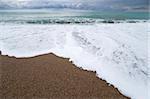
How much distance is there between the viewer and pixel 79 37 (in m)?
3.08

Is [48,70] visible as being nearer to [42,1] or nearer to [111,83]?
[111,83]

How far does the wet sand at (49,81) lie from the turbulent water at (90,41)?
0.14 metres

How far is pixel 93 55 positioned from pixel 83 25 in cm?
105

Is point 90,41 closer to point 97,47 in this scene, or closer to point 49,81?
point 97,47

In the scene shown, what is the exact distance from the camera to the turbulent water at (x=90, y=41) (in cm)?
225

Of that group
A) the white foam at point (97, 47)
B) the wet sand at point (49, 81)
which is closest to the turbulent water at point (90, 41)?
the white foam at point (97, 47)

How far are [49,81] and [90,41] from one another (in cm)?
109

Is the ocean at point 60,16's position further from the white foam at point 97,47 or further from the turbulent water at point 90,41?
the white foam at point 97,47

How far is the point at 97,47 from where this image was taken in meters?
2.81

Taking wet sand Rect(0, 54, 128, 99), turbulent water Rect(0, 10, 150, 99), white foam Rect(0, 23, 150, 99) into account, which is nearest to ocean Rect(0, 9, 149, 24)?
turbulent water Rect(0, 10, 150, 99)

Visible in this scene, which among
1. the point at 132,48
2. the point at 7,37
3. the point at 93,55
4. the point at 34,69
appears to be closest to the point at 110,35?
the point at 132,48

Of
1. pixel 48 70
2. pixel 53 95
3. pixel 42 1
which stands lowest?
pixel 53 95

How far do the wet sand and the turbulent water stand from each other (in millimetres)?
139

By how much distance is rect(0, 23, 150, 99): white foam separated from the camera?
219cm
